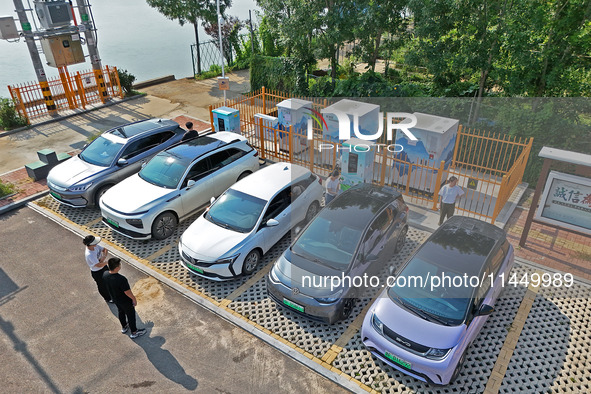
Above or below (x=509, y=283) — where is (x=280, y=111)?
above

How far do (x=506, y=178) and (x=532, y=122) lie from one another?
5.27m

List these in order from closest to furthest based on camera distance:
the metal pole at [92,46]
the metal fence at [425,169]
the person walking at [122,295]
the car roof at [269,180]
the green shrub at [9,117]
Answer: the person walking at [122,295], the car roof at [269,180], the metal fence at [425,169], the green shrub at [9,117], the metal pole at [92,46]

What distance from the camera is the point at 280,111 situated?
44.5ft

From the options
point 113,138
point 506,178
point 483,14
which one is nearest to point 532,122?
point 483,14

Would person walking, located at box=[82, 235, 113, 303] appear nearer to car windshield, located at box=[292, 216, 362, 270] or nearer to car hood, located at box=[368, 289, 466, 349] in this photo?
car windshield, located at box=[292, 216, 362, 270]

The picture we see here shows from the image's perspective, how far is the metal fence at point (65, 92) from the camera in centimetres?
1635

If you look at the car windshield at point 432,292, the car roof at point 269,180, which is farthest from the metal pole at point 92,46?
the car windshield at point 432,292

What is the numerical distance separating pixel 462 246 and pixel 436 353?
6.62 feet

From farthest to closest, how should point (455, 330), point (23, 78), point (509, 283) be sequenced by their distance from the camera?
point (23, 78)
point (509, 283)
point (455, 330)

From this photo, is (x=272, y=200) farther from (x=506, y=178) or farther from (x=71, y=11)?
(x=71, y=11)

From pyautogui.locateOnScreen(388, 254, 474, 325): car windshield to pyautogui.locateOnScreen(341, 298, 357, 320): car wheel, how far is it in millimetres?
845

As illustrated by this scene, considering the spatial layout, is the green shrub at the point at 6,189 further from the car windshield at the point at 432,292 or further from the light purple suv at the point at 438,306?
the car windshield at the point at 432,292

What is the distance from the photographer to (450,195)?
934 cm

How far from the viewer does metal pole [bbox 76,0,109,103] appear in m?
17.1
